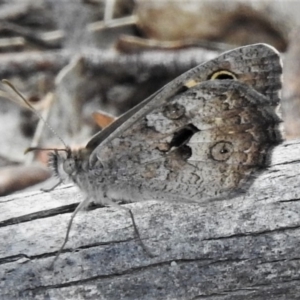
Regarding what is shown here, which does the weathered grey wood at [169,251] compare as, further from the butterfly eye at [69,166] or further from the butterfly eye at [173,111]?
the butterfly eye at [173,111]

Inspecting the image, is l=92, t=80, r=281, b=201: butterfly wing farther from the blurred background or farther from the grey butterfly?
the blurred background

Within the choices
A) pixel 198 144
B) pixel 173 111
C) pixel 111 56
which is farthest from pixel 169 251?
pixel 111 56

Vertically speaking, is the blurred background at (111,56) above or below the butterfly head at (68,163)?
above

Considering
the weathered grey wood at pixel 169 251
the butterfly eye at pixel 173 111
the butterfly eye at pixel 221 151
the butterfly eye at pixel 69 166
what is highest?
the butterfly eye at pixel 173 111

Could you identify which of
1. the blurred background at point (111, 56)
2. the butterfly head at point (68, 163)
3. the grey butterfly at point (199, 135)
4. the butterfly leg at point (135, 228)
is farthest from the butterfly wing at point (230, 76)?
the blurred background at point (111, 56)

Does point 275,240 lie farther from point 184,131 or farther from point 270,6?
point 270,6

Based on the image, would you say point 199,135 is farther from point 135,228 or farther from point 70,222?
point 70,222
